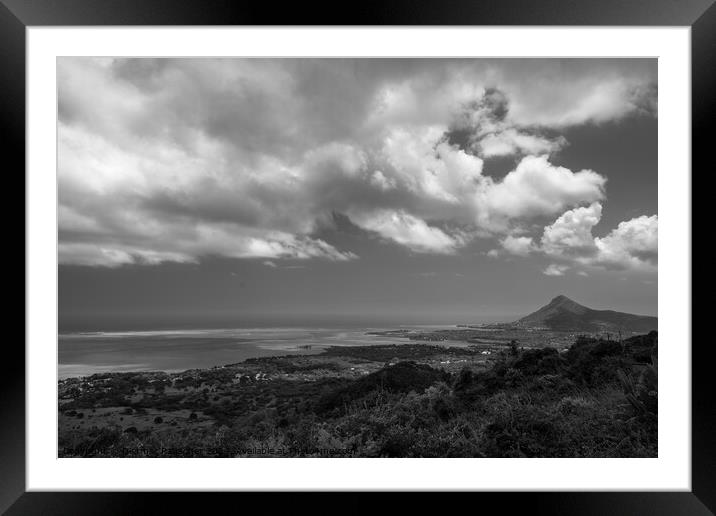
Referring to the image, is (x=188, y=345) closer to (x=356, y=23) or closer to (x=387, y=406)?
(x=387, y=406)

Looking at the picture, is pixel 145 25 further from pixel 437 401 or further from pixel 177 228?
pixel 437 401

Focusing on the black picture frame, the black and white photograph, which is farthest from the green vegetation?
the black picture frame

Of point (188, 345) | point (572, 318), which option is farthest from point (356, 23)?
point (572, 318)

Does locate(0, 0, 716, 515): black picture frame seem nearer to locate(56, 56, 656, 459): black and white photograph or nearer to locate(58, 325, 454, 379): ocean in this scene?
locate(56, 56, 656, 459): black and white photograph

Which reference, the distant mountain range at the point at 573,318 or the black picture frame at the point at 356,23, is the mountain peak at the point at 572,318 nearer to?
the distant mountain range at the point at 573,318

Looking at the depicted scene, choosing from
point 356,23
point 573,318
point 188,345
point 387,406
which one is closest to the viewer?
point 356,23

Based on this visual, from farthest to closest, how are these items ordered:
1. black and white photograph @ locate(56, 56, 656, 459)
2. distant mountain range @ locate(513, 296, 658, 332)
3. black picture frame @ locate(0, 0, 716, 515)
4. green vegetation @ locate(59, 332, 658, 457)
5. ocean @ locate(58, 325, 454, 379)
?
distant mountain range @ locate(513, 296, 658, 332), ocean @ locate(58, 325, 454, 379), black and white photograph @ locate(56, 56, 656, 459), green vegetation @ locate(59, 332, 658, 457), black picture frame @ locate(0, 0, 716, 515)
